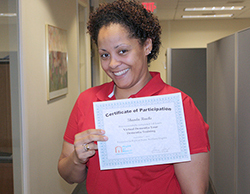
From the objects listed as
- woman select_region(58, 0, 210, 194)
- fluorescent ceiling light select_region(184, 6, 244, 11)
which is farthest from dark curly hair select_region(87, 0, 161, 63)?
fluorescent ceiling light select_region(184, 6, 244, 11)

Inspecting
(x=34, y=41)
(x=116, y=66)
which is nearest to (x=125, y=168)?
(x=116, y=66)

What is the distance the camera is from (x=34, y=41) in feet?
8.30

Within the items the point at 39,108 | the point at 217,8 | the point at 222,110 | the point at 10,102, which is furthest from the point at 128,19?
the point at 217,8

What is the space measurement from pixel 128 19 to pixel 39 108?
69.6 inches

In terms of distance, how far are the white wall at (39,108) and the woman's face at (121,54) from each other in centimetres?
131

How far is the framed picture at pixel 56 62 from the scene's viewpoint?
9.47ft

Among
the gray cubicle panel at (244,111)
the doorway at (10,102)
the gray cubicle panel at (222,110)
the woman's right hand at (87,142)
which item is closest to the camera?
the woman's right hand at (87,142)

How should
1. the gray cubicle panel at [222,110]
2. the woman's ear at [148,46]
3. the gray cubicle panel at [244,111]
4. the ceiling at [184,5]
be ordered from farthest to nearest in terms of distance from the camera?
the ceiling at [184,5], the gray cubicle panel at [222,110], the gray cubicle panel at [244,111], the woman's ear at [148,46]

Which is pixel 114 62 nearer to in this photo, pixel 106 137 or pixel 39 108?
pixel 106 137

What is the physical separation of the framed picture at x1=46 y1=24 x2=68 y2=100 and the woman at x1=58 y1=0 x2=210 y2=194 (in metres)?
1.73

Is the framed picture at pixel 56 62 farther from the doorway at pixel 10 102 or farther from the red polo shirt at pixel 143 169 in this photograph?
the red polo shirt at pixel 143 169

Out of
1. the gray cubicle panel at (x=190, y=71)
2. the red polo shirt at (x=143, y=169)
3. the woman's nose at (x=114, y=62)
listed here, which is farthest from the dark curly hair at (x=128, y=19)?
the gray cubicle panel at (x=190, y=71)

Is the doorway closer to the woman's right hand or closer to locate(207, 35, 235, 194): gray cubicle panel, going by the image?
the woman's right hand

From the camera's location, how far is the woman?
3.64 feet
